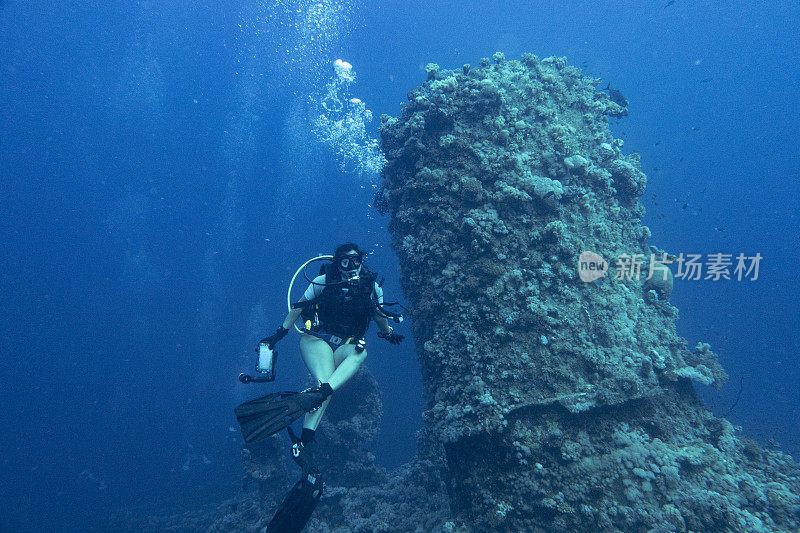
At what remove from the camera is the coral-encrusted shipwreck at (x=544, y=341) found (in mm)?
4348

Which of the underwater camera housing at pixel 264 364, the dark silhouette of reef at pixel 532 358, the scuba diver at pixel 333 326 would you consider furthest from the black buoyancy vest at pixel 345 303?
the dark silhouette of reef at pixel 532 358

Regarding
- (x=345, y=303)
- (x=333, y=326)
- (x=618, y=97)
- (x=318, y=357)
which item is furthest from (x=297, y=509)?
(x=618, y=97)

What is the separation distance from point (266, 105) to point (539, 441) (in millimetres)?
89432

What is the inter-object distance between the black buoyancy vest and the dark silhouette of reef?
200 centimetres

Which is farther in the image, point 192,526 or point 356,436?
point 192,526

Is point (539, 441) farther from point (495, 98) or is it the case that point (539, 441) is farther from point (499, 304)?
point (495, 98)

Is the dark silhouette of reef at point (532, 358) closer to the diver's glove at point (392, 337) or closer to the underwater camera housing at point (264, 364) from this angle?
the diver's glove at point (392, 337)

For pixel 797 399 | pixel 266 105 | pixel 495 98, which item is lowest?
pixel 797 399

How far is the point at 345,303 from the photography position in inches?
183

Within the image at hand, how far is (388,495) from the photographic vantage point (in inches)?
332

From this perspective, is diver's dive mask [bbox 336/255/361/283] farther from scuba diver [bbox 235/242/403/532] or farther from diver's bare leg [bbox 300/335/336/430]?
diver's bare leg [bbox 300/335/336/430]

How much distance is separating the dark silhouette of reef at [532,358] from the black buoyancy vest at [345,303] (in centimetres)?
200

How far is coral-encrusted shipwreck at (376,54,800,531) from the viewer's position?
4.35m

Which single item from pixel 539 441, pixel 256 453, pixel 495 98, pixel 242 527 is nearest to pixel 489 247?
pixel 539 441
